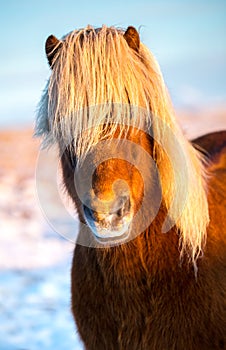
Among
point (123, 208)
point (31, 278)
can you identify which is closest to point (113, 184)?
point (123, 208)

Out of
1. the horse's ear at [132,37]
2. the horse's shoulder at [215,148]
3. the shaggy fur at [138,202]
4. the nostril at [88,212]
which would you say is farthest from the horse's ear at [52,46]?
the horse's shoulder at [215,148]

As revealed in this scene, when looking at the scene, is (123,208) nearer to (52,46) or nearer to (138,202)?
(138,202)

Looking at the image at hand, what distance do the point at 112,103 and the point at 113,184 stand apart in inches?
13.9

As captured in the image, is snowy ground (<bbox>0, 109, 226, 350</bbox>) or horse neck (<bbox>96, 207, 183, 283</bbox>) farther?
snowy ground (<bbox>0, 109, 226, 350</bbox>)

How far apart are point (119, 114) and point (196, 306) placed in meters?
0.89

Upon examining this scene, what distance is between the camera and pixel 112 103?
→ 8.32ft

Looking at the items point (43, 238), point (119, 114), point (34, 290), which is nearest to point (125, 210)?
point (119, 114)

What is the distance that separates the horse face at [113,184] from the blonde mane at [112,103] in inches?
2.3

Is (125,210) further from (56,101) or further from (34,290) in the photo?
(34,290)

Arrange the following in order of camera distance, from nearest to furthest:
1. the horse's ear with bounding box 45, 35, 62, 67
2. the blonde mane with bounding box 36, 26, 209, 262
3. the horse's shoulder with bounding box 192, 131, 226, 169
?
the blonde mane with bounding box 36, 26, 209, 262, the horse's ear with bounding box 45, 35, 62, 67, the horse's shoulder with bounding box 192, 131, 226, 169

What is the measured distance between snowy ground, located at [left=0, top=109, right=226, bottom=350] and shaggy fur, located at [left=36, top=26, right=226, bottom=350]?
1.47 feet

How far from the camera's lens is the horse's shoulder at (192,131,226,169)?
A: 4.01 m

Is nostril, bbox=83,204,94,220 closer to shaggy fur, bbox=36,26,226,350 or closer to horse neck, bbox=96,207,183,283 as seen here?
shaggy fur, bbox=36,26,226,350

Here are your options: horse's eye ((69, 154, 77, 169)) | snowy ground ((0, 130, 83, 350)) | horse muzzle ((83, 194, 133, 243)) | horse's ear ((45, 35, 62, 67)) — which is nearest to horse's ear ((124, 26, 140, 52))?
horse's ear ((45, 35, 62, 67))
